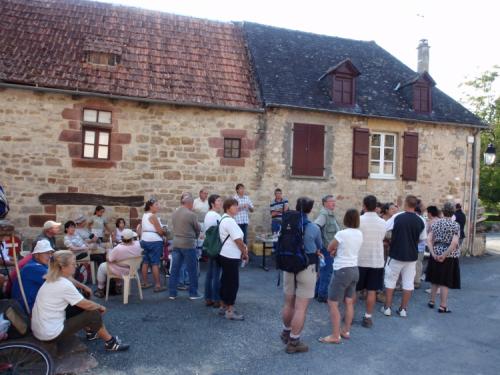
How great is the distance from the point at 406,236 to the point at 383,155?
754 cm

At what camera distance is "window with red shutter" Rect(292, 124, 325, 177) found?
12219mm

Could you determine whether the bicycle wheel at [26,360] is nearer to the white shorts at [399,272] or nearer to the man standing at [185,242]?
the man standing at [185,242]

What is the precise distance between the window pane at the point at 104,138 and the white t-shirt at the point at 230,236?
5.99 metres

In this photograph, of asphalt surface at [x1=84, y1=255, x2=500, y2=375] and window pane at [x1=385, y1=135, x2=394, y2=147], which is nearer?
asphalt surface at [x1=84, y1=255, x2=500, y2=375]

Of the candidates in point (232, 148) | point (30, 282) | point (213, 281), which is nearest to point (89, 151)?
point (232, 148)

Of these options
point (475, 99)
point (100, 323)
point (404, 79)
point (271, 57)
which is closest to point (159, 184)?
point (271, 57)

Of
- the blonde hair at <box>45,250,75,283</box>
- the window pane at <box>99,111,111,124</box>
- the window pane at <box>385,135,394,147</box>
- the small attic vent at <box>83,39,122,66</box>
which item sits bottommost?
the blonde hair at <box>45,250,75,283</box>

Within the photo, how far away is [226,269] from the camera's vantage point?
595 cm

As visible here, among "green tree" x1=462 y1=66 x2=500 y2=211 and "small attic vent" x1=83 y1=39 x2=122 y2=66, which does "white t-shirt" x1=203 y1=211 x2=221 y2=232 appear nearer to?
"small attic vent" x1=83 y1=39 x2=122 y2=66

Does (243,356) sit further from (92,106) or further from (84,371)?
(92,106)

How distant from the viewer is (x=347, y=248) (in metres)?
5.29

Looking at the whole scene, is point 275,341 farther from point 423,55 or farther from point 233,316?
point 423,55

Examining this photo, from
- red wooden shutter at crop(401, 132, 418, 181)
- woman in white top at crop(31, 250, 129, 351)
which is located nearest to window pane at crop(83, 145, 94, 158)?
woman in white top at crop(31, 250, 129, 351)

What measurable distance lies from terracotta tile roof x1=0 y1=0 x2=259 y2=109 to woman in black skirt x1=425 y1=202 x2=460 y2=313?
20.4ft
